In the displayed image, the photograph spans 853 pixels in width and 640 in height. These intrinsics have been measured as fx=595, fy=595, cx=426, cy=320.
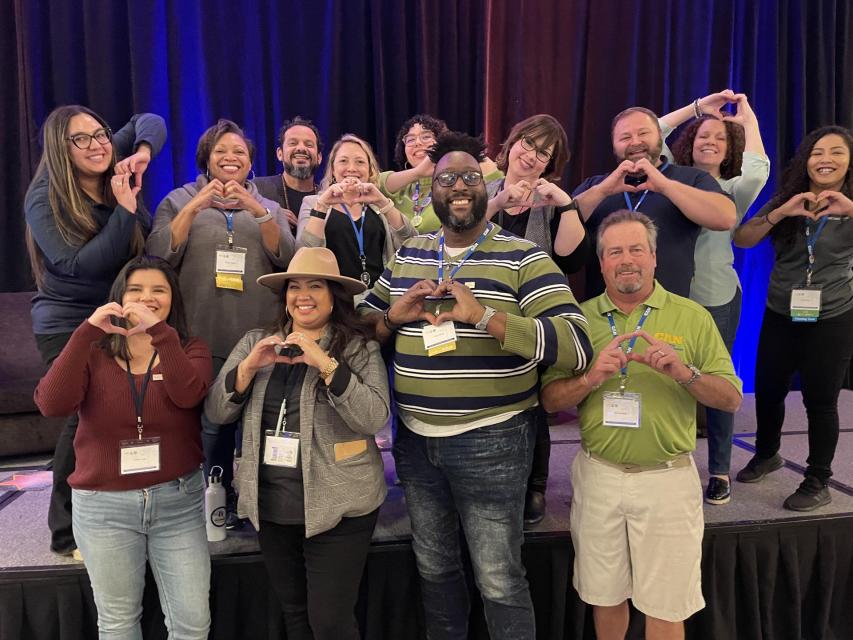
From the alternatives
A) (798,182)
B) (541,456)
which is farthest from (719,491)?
(798,182)

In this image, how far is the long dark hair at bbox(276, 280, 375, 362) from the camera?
5.87ft

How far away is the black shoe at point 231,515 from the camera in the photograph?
7.55 ft

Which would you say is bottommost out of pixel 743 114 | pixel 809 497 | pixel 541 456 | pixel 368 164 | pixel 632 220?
pixel 809 497

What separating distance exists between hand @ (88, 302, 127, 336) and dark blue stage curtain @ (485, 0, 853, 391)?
3.47m

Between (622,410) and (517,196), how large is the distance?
771mm

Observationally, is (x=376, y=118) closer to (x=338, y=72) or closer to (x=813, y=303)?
(x=338, y=72)

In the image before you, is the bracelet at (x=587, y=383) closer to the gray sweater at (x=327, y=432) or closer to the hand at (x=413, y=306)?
the hand at (x=413, y=306)

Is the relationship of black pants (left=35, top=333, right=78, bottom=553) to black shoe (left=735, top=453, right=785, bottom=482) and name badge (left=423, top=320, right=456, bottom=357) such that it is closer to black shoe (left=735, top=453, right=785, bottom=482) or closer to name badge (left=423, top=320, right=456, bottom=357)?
name badge (left=423, top=320, right=456, bottom=357)

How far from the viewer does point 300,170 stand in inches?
114

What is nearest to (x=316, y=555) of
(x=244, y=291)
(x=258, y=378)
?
(x=258, y=378)

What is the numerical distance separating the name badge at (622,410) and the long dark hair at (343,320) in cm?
74

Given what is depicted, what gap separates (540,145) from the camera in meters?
2.19

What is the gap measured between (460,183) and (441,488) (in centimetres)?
92

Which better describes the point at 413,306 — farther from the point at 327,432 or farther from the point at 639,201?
the point at 639,201
